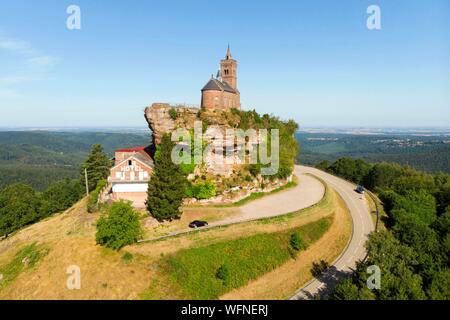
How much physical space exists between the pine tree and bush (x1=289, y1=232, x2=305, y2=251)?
53.4 feet

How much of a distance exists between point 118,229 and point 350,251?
102 feet

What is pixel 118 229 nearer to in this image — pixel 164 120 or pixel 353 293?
pixel 164 120

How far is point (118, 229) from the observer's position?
35750mm

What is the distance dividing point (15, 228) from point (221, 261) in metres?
49.1

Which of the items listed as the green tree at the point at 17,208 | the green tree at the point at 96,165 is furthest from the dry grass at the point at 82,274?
the green tree at the point at 96,165

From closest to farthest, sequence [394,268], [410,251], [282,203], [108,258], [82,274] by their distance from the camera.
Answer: [394,268]
[410,251]
[82,274]
[108,258]
[282,203]

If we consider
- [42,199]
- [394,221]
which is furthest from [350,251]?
[42,199]

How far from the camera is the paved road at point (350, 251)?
1355 inches

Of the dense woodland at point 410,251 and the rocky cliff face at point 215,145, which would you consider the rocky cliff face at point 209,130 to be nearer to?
the rocky cliff face at point 215,145

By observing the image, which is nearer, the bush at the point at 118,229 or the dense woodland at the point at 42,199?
the bush at the point at 118,229

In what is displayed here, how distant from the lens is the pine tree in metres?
40.9

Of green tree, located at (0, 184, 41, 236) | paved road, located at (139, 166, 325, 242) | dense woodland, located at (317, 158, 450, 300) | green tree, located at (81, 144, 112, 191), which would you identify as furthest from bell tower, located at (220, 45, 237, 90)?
green tree, located at (0, 184, 41, 236)

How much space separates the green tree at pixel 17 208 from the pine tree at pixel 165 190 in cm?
3747

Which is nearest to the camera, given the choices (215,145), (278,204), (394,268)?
(394,268)
